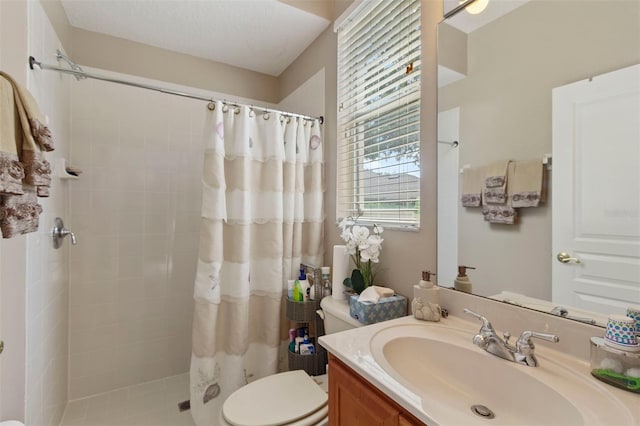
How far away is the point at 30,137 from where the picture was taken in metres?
0.92

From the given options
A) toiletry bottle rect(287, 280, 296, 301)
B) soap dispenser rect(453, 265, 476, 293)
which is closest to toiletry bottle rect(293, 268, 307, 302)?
toiletry bottle rect(287, 280, 296, 301)

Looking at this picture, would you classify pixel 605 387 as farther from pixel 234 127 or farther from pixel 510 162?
pixel 234 127

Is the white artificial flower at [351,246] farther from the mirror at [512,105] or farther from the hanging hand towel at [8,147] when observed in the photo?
the hanging hand towel at [8,147]

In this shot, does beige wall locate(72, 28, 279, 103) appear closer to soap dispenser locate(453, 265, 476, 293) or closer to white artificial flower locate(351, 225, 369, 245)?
white artificial flower locate(351, 225, 369, 245)

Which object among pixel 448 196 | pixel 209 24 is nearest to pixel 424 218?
pixel 448 196

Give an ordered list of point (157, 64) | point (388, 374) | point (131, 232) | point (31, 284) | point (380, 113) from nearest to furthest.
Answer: point (388, 374) < point (31, 284) < point (380, 113) < point (131, 232) < point (157, 64)

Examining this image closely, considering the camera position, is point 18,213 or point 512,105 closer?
point 18,213

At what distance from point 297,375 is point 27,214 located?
1222mm

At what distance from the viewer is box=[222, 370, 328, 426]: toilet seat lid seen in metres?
1.14

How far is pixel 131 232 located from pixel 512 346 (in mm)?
2255

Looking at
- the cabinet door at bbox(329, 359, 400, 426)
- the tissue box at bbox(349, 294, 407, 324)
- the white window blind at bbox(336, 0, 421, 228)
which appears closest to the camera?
the cabinet door at bbox(329, 359, 400, 426)

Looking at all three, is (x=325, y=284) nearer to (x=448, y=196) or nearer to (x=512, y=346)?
(x=448, y=196)

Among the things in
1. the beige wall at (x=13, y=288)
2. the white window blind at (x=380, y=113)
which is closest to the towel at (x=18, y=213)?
the beige wall at (x=13, y=288)

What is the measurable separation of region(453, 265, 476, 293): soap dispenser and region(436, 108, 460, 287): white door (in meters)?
0.02
